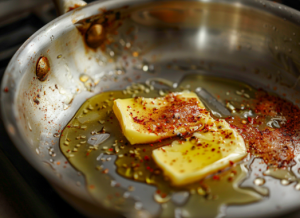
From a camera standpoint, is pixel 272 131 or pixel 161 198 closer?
pixel 161 198

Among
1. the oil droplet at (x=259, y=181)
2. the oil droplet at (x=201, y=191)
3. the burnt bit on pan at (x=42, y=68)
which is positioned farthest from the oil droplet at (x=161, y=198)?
the burnt bit on pan at (x=42, y=68)

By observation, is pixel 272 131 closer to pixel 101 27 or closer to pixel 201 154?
pixel 201 154

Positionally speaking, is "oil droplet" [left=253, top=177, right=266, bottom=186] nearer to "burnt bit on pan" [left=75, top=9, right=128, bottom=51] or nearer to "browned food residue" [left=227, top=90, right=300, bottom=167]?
"browned food residue" [left=227, top=90, right=300, bottom=167]

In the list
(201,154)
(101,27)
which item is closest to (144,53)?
(101,27)

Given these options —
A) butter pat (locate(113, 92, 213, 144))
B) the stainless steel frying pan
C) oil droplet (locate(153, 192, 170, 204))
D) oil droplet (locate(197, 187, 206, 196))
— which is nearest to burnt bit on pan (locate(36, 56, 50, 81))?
the stainless steel frying pan

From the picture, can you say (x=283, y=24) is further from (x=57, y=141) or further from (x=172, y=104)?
(x=57, y=141)
